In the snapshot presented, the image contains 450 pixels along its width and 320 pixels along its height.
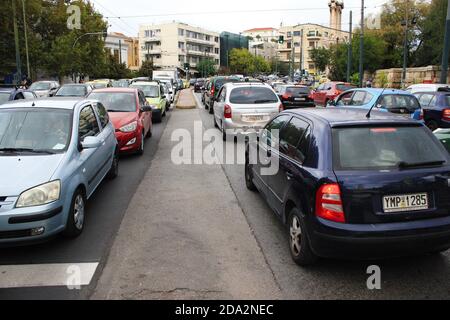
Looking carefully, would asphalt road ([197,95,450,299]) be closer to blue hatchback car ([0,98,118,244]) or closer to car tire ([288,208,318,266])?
car tire ([288,208,318,266])

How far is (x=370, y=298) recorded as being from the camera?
12.7ft

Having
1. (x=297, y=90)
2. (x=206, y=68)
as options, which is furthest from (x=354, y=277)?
(x=206, y=68)

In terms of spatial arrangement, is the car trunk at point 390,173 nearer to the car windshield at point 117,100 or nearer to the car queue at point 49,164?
the car queue at point 49,164

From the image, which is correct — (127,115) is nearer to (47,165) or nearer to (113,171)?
(113,171)

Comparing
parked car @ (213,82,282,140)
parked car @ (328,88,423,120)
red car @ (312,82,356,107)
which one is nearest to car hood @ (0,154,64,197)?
parked car @ (213,82,282,140)

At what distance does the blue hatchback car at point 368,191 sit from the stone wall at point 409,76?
108 ft

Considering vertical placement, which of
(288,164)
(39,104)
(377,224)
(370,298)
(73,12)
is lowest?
(370,298)

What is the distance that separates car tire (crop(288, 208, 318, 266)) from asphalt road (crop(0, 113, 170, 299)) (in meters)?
1.98

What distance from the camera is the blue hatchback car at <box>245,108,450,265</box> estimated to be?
12.8ft

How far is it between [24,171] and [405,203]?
13.0 ft

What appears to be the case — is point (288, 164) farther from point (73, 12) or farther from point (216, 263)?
point (73, 12)

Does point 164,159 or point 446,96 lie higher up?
point 446,96

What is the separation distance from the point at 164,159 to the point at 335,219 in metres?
6.85
